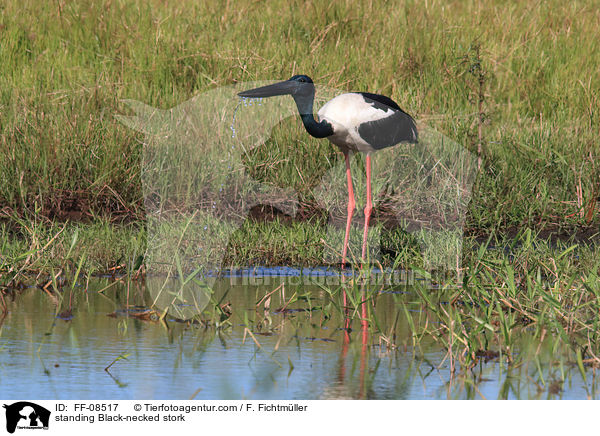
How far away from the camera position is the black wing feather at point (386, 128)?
23.1 ft

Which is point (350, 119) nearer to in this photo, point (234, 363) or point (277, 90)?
point (277, 90)

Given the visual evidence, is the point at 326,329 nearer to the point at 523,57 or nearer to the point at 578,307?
the point at 578,307

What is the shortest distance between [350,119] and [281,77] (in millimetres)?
2301

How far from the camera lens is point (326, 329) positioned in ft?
16.4

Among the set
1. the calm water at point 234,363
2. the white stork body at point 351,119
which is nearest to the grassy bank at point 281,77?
the white stork body at point 351,119

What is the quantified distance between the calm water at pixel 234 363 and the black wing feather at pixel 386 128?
1913 mm

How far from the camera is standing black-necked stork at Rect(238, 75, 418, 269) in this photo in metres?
6.63

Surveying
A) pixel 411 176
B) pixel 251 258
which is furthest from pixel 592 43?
pixel 251 258

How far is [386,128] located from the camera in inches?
281

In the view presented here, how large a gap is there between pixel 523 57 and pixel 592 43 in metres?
0.80
